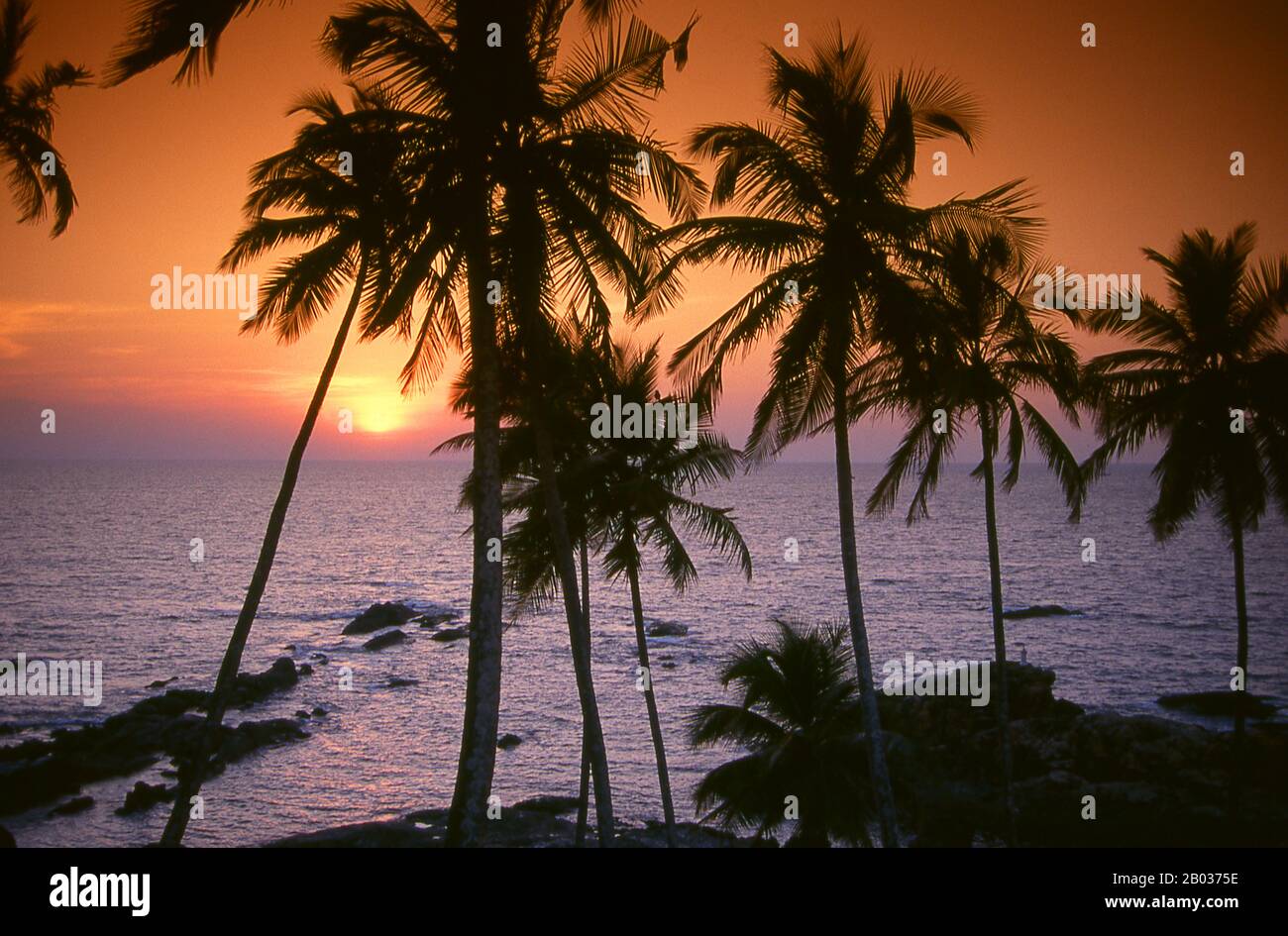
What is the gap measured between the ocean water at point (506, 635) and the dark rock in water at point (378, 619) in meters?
2.23

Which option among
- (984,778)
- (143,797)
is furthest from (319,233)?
(984,778)

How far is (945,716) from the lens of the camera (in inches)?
1433

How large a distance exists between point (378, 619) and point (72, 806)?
129 feet

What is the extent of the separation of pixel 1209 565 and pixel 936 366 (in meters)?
109

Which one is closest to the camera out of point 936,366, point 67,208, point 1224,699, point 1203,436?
point 936,366

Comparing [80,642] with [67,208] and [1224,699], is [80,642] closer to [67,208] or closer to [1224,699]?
[67,208]

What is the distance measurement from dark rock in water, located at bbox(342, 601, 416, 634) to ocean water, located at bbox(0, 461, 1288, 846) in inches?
87.7

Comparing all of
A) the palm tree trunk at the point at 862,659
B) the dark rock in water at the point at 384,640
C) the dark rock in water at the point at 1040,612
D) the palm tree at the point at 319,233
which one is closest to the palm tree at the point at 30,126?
the palm tree at the point at 319,233

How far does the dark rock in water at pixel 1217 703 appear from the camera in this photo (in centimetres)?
4394

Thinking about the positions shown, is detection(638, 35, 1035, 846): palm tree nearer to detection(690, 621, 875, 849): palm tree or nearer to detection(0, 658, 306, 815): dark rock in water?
detection(690, 621, 875, 849): palm tree

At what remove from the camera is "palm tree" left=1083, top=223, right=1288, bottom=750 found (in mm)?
19812

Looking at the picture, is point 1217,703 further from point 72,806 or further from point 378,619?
point 378,619

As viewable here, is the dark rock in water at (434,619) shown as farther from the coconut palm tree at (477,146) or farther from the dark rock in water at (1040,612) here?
the coconut palm tree at (477,146)
